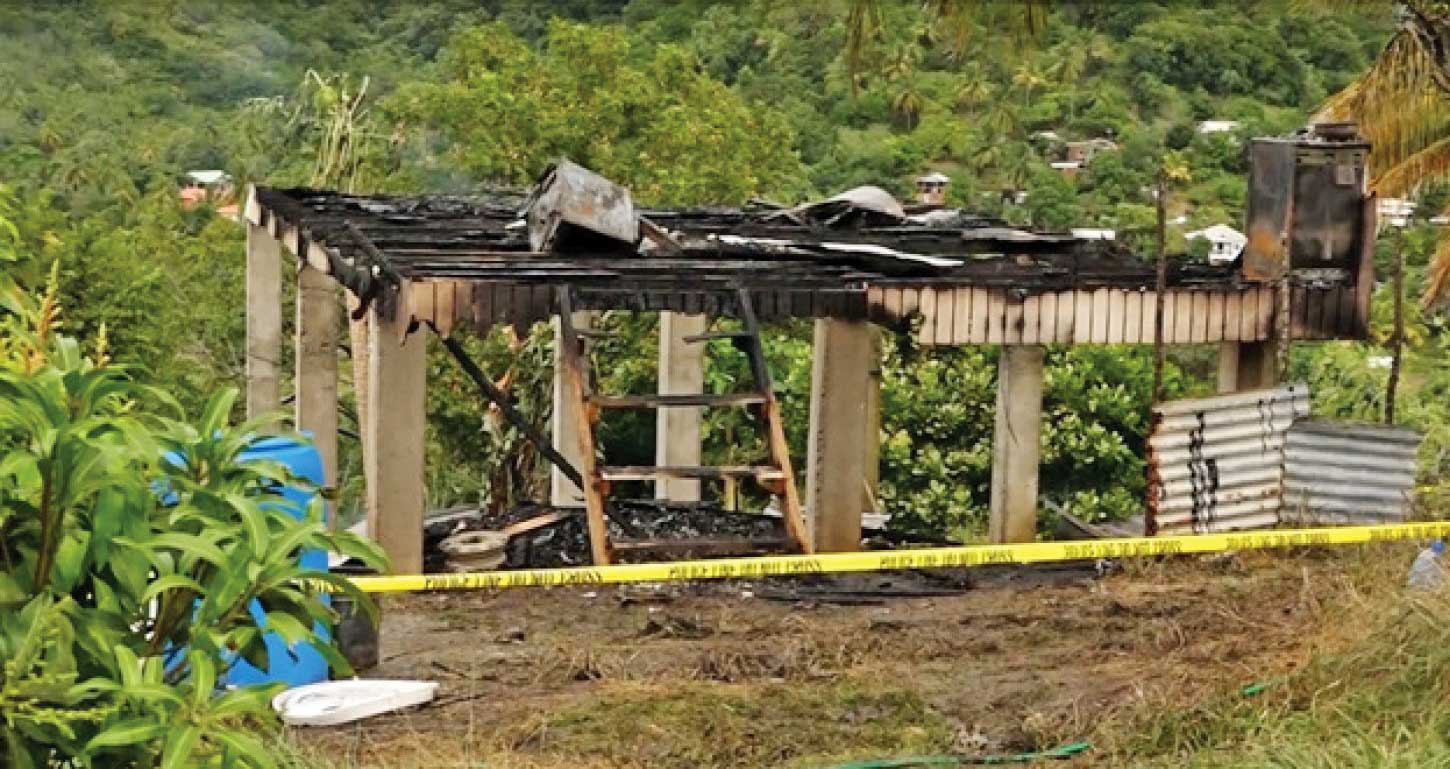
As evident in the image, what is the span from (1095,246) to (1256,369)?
1879mm

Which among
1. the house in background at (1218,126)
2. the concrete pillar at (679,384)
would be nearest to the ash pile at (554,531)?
the concrete pillar at (679,384)

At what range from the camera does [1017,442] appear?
12828 mm

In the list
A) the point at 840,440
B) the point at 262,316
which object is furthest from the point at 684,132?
the point at 840,440

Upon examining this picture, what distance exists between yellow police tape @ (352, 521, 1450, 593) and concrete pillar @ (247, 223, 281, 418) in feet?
18.0

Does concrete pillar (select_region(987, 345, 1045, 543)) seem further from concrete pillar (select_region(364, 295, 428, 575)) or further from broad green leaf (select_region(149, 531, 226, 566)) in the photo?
broad green leaf (select_region(149, 531, 226, 566))

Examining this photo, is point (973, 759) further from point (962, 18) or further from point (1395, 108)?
point (1395, 108)

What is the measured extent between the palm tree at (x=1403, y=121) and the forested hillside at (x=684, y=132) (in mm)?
946

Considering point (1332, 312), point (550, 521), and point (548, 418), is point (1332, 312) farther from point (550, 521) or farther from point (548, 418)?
point (548, 418)

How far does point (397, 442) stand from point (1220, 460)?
4571 mm

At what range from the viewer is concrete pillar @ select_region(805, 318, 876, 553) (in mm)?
13383

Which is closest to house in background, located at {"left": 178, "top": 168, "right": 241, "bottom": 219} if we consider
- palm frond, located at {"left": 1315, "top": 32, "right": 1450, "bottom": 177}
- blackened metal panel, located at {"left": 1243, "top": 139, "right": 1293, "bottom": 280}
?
palm frond, located at {"left": 1315, "top": 32, "right": 1450, "bottom": 177}

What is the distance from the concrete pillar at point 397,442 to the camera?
1177 cm

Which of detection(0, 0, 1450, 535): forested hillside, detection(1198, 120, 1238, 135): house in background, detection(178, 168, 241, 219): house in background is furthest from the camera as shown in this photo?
detection(1198, 120, 1238, 135): house in background

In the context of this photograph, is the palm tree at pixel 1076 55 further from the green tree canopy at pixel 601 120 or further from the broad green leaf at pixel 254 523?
the broad green leaf at pixel 254 523
